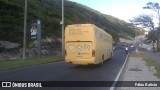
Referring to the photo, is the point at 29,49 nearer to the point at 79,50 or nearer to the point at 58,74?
the point at 79,50

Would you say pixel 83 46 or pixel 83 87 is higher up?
pixel 83 46

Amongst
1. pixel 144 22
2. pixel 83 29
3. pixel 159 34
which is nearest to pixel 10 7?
pixel 83 29

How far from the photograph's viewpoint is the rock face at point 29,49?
38.3m

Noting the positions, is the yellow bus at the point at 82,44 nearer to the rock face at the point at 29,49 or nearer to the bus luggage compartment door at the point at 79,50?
the bus luggage compartment door at the point at 79,50

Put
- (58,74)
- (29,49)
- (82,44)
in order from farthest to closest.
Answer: (29,49) < (82,44) < (58,74)

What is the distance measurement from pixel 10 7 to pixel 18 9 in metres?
2.29

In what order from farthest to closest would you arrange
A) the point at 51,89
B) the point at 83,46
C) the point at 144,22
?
the point at 144,22 → the point at 83,46 → the point at 51,89

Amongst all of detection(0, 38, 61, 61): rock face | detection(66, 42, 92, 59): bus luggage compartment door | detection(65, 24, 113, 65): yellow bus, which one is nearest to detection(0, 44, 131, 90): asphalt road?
detection(65, 24, 113, 65): yellow bus

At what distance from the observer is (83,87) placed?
1469cm

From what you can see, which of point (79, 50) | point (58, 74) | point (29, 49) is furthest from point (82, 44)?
point (29, 49)

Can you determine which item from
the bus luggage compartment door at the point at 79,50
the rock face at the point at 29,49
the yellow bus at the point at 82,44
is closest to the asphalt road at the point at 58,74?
the yellow bus at the point at 82,44

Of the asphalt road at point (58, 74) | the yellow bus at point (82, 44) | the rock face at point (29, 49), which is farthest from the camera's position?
the rock face at point (29, 49)

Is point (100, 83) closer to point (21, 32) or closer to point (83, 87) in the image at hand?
point (83, 87)

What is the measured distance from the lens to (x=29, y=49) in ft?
140
